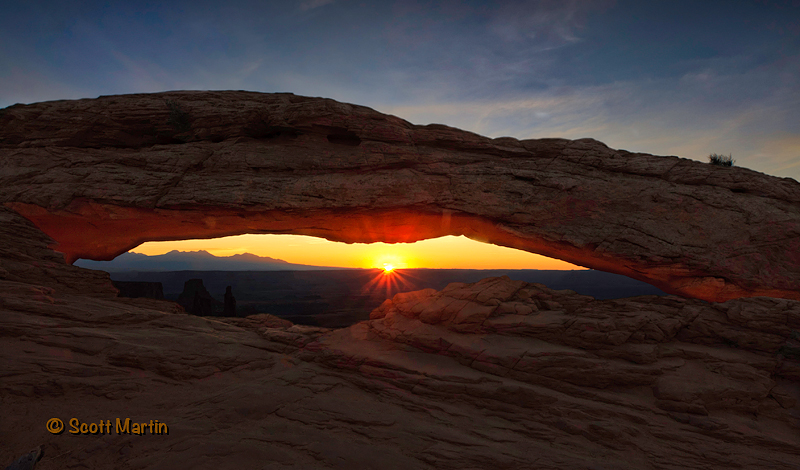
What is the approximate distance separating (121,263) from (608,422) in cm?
20877

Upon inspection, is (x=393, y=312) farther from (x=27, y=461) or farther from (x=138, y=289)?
(x=138, y=289)

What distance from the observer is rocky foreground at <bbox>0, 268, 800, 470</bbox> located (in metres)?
6.89

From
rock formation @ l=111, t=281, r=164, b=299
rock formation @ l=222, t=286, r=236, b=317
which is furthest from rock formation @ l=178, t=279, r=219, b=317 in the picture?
Answer: rock formation @ l=111, t=281, r=164, b=299

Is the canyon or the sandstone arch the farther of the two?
the sandstone arch

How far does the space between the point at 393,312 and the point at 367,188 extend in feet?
19.2

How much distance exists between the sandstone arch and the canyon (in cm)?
10

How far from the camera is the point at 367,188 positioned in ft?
46.2

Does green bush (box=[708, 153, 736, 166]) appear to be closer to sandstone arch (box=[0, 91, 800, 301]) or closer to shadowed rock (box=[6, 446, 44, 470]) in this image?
sandstone arch (box=[0, 91, 800, 301])

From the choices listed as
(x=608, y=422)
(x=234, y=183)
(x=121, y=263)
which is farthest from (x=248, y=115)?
(x=121, y=263)

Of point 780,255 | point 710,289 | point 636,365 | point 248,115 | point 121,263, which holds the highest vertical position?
point 248,115

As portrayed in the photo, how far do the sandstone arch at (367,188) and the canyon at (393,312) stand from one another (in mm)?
99

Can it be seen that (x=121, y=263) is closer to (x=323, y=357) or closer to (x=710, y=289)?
(x=323, y=357)

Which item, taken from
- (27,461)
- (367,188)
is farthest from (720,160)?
(27,461)

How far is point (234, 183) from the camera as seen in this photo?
45.6 feet
